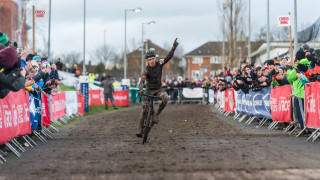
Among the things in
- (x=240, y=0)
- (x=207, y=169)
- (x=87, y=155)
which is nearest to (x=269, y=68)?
(x=87, y=155)

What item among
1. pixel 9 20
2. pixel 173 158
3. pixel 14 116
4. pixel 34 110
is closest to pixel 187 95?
pixel 34 110

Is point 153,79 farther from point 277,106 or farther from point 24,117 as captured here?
point 277,106

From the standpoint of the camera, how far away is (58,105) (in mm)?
18422

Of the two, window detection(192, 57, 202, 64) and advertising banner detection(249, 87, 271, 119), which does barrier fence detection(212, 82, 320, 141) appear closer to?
advertising banner detection(249, 87, 271, 119)

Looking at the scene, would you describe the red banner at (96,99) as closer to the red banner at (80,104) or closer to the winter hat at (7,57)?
the red banner at (80,104)

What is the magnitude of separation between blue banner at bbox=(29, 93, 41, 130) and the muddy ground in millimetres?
612

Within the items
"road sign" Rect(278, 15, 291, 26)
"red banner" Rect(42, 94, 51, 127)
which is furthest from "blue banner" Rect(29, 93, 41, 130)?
"road sign" Rect(278, 15, 291, 26)

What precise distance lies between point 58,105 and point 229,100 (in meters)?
8.12

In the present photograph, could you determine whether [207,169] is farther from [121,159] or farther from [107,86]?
[107,86]

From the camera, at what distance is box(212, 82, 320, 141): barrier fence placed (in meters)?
11.7

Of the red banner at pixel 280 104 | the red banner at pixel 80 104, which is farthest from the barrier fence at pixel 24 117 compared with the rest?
the red banner at pixel 80 104

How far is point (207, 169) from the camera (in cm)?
716

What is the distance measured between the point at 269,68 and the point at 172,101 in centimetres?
2822

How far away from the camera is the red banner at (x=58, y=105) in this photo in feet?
56.5
